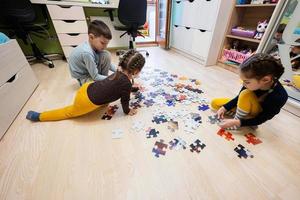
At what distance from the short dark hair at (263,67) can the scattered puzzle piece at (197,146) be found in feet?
1.59

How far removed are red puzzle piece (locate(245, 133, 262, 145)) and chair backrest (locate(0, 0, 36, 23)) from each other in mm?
2614

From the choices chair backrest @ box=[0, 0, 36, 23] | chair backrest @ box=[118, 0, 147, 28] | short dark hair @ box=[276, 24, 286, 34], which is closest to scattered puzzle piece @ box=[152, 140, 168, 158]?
short dark hair @ box=[276, 24, 286, 34]

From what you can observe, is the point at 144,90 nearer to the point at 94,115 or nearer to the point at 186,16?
the point at 94,115

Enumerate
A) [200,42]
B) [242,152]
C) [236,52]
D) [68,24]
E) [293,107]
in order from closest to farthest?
[242,152]
[293,107]
[236,52]
[68,24]
[200,42]

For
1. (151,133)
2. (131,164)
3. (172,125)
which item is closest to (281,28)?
(172,125)

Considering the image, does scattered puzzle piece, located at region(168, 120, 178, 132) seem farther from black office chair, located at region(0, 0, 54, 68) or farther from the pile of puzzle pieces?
black office chair, located at region(0, 0, 54, 68)

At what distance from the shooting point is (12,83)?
1.07 meters

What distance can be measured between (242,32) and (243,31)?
16 millimetres

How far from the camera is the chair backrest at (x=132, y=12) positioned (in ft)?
6.48

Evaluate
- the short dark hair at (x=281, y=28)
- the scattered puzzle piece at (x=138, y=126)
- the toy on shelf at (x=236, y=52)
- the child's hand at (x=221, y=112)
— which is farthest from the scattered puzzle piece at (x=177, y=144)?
the toy on shelf at (x=236, y=52)

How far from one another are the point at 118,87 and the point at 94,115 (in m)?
0.34

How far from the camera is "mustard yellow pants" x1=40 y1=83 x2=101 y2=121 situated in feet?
3.28

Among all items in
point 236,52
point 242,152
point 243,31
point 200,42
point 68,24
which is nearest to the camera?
point 242,152

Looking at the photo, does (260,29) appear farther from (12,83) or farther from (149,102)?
(12,83)
